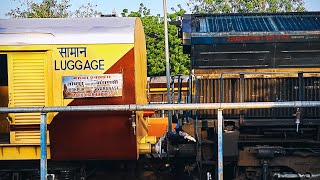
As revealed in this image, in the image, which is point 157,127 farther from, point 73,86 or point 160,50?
point 160,50

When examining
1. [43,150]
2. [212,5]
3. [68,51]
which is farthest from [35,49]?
[212,5]

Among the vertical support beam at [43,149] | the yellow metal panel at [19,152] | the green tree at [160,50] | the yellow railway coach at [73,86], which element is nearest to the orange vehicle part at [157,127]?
the yellow railway coach at [73,86]

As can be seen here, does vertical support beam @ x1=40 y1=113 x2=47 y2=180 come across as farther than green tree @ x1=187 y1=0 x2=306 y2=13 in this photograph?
No

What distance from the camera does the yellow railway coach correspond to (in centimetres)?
756

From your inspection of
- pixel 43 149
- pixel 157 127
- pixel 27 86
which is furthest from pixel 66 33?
pixel 157 127

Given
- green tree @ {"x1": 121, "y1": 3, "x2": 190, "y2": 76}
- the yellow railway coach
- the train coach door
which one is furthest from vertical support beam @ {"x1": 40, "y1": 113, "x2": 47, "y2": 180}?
green tree @ {"x1": 121, "y1": 3, "x2": 190, "y2": 76}

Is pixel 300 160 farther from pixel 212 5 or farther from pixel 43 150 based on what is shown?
pixel 212 5

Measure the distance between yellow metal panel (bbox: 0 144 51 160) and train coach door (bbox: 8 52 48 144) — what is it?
101 mm

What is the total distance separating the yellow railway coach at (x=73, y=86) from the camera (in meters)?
7.56

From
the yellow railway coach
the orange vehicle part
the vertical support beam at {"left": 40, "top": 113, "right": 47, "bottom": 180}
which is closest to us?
the vertical support beam at {"left": 40, "top": 113, "right": 47, "bottom": 180}

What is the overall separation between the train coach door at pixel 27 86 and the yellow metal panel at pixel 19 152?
0.33 ft

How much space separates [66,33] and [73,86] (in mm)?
886

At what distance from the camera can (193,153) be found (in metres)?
7.89

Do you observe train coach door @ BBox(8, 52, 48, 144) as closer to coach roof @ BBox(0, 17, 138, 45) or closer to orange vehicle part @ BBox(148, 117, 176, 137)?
coach roof @ BBox(0, 17, 138, 45)
